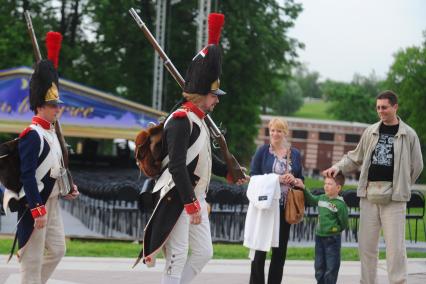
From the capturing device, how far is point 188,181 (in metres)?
5.69

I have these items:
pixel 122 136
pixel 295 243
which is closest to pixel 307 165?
pixel 122 136

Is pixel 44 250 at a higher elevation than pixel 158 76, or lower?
lower

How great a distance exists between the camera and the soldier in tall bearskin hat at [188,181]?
5.71m

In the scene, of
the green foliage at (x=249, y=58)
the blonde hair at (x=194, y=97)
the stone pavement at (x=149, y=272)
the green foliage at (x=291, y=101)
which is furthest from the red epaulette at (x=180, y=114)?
the green foliage at (x=291, y=101)

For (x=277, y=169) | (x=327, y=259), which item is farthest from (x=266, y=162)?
(x=327, y=259)

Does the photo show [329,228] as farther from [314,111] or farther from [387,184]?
[314,111]

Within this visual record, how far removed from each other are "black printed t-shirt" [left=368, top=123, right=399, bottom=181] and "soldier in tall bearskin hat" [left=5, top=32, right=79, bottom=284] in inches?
113

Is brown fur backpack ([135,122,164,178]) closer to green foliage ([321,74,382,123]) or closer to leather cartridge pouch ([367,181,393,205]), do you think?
leather cartridge pouch ([367,181,393,205])

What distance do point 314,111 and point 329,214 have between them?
122662 millimetres

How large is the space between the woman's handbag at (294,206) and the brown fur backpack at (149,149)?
1.87 m

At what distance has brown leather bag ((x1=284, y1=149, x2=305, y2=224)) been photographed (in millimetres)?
7453

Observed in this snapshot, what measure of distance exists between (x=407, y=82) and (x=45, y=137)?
5809cm

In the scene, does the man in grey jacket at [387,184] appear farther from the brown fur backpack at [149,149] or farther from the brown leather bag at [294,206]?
the brown fur backpack at [149,149]

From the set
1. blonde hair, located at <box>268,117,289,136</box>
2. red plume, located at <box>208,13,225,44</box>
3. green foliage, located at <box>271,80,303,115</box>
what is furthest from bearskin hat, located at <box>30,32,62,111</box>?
green foliage, located at <box>271,80,303,115</box>
